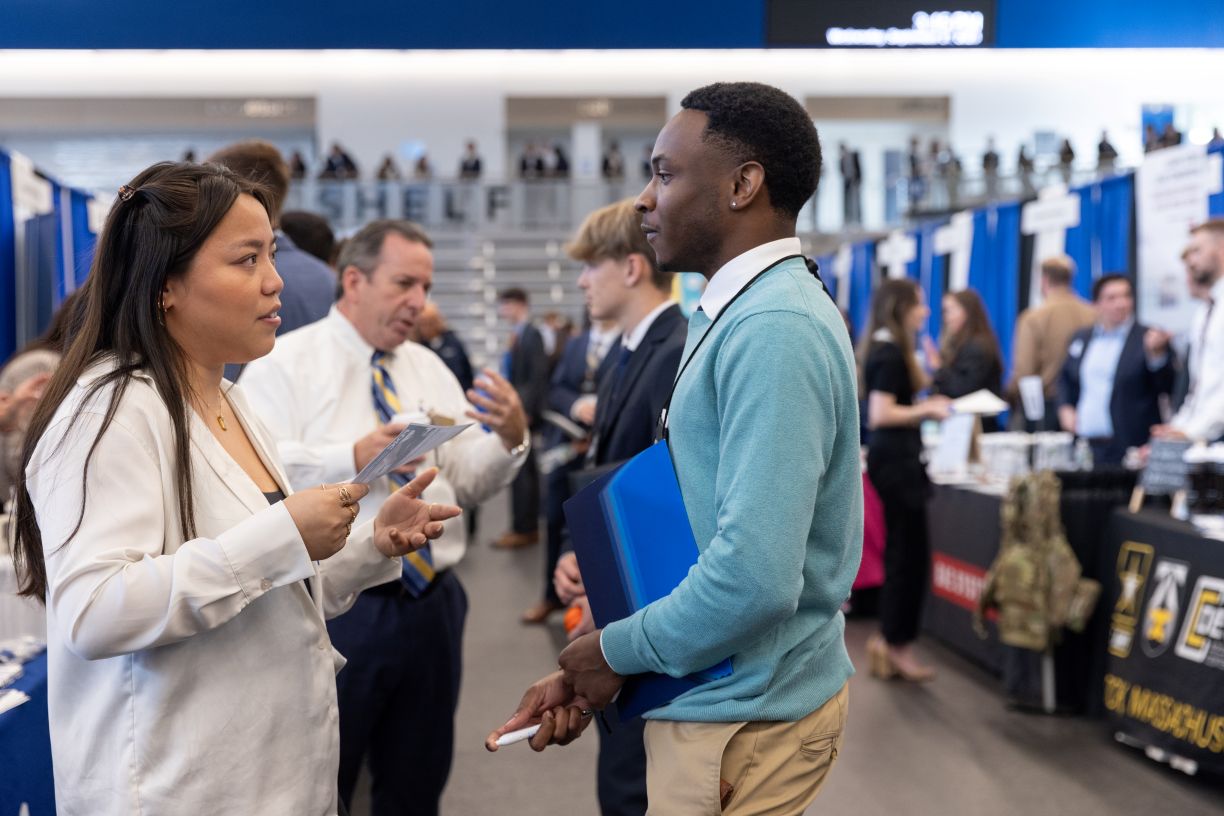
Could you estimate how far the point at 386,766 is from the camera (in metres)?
2.56

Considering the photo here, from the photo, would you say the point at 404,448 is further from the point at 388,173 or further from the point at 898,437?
the point at 388,173

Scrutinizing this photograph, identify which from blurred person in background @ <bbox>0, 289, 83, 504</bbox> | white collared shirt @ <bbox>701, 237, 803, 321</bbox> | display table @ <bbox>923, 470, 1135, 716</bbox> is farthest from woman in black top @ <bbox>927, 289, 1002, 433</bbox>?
white collared shirt @ <bbox>701, 237, 803, 321</bbox>

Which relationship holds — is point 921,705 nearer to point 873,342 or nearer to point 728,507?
point 873,342

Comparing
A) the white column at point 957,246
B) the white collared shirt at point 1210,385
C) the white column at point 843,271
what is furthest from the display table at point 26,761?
the white column at point 843,271

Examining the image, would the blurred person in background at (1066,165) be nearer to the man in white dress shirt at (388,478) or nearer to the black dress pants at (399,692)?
the man in white dress shirt at (388,478)

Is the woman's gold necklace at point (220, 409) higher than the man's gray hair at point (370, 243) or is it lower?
lower

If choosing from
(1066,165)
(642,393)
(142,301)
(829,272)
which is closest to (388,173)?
(829,272)

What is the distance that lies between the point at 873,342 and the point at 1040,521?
1.03m

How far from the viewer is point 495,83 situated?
24219 mm

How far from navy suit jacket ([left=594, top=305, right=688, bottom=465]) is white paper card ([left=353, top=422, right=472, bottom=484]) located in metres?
0.75

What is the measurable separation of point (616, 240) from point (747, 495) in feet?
4.57

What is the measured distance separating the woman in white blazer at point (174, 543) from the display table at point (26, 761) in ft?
1.85

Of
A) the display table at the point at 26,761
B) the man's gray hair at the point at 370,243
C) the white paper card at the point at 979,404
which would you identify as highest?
the man's gray hair at the point at 370,243

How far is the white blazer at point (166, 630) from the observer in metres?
1.36
